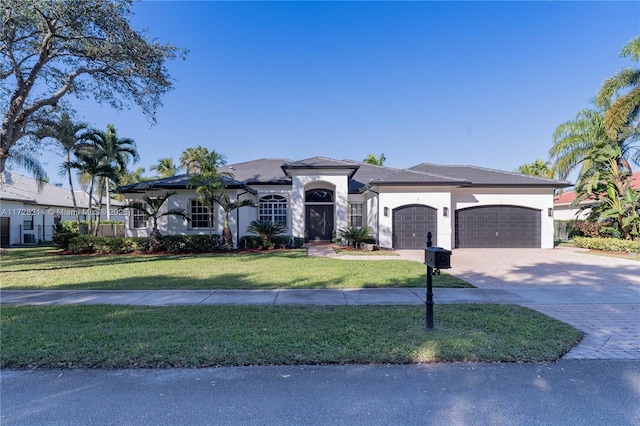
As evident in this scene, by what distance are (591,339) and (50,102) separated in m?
16.8

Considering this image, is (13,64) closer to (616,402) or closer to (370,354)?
(370,354)

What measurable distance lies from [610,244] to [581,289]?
10502 mm

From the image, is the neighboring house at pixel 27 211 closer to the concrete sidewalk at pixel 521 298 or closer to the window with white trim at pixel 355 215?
the window with white trim at pixel 355 215

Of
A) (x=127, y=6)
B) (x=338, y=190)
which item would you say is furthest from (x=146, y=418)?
(x=338, y=190)

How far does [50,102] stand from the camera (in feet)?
39.4

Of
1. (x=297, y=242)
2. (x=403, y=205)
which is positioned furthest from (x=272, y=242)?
(x=403, y=205)

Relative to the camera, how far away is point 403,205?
57.8ft

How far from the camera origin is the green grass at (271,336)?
4.07 meters

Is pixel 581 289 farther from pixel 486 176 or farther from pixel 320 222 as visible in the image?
pixel 320 222

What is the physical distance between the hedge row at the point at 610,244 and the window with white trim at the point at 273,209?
16684mm

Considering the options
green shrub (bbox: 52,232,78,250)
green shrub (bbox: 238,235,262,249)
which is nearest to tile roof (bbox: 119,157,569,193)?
green shrub (bbox: 238,235,262,249)

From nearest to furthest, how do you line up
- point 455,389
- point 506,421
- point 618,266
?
point 506,421
point 455,389
point 618,266

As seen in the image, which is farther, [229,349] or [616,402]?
[229,349]

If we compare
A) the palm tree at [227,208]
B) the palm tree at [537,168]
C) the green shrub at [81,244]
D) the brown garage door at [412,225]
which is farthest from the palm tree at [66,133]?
the palm tree at [537,168]
